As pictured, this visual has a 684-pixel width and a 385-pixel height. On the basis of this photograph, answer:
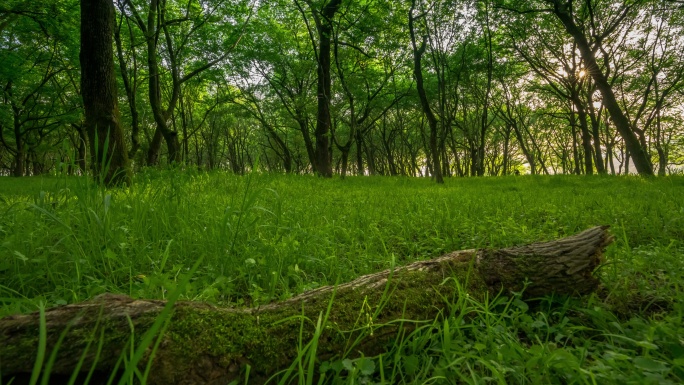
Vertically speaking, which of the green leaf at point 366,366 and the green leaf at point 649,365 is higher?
the green leaf at point 649,365

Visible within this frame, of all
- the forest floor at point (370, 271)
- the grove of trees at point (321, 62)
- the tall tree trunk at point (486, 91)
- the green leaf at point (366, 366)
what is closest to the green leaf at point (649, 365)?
the forest floor at point (370, 271)

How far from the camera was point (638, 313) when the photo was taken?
192 centimetres

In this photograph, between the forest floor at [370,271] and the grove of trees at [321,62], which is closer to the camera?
the forest floor at [370,271]

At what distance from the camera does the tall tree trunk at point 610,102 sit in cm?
1116

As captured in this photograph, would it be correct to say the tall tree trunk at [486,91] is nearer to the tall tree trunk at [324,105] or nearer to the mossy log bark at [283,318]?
the tall tree trunk at [324,105]

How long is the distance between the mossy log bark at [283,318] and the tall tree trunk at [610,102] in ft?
40.1

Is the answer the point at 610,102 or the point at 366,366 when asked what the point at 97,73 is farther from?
the point at 610,102

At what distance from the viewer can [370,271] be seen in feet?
8.66

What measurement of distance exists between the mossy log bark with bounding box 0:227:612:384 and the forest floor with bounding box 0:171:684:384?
12cm

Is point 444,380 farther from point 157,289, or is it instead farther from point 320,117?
point 320,117

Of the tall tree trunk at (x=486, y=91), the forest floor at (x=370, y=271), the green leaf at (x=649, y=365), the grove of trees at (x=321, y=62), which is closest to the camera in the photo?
the green leaf at (x=649, y=365)

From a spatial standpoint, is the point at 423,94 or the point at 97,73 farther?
the point at 423,94

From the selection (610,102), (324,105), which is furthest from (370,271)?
(610,102)

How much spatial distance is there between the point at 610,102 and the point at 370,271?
13.9 metres
